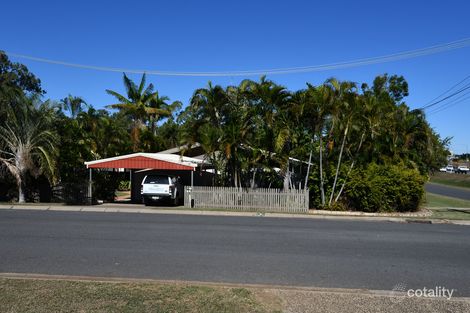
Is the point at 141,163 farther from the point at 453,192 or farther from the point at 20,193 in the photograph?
the point at 453,192

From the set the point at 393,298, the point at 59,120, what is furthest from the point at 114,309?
the point at 59,120

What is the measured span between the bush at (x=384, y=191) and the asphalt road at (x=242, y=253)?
24.4 feet

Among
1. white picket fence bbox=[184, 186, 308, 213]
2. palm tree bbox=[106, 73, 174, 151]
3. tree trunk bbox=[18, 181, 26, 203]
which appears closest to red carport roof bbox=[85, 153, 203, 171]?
white picket fence bbox=[184, 186, 308, 213]

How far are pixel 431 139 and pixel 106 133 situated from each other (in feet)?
85.5

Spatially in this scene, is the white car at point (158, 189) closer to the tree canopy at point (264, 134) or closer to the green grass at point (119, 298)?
the tree canopy at point (264, 134)

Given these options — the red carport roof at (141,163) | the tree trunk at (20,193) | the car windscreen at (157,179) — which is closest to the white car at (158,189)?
the car windscreen at (157,179)

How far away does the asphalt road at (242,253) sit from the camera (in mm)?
7953

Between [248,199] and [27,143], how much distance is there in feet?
37.1

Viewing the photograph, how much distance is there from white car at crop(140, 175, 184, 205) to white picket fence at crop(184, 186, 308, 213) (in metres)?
1.34

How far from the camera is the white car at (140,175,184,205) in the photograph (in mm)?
24672

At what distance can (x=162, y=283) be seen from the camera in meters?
6.93

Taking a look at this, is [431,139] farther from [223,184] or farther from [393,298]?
[393,298]

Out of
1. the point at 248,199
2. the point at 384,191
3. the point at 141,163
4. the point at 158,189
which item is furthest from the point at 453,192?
the point at 141,163

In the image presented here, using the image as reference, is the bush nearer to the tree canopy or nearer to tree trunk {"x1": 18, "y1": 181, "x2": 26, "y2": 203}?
the tree canopy
